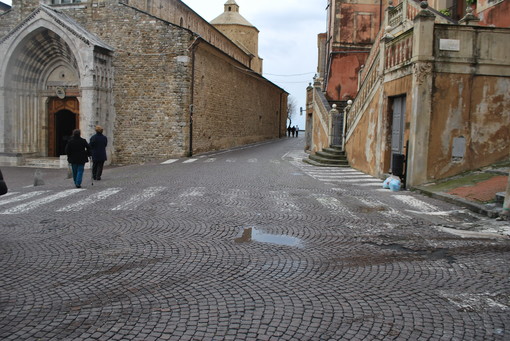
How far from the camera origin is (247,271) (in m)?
5.14

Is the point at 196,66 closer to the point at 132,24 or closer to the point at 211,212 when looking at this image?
the point at 132,24

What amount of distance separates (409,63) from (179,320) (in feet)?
36.0

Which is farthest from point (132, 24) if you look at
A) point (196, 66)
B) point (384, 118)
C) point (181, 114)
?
point (384, 118)

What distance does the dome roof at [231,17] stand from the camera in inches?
2232

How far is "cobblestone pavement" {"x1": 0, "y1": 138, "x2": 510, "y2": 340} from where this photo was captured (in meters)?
3.72

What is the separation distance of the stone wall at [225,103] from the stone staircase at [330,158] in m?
7.11

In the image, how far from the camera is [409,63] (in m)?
12.5

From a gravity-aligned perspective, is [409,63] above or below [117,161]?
above

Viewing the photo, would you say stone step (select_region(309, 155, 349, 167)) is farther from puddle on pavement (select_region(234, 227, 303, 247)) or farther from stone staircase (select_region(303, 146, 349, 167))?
puddle on pavement (select_region(234, 227, 303, 247))

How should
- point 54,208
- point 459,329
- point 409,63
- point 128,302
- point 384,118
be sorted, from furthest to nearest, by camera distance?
1. point 384,118
2. point 409,63
3. point 54,208
4. point 128,302
5. point 459,329

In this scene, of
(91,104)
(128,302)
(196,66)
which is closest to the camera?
(128,302)

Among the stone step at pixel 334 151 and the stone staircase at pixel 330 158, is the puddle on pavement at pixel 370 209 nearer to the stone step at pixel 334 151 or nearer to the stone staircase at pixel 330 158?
the stone staircase at pixel 330 158

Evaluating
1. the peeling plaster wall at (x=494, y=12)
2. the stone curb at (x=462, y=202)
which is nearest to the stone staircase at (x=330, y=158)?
the stone curb at (x=462, y=202)

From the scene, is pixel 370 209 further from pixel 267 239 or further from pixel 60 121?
pixel 60 121
